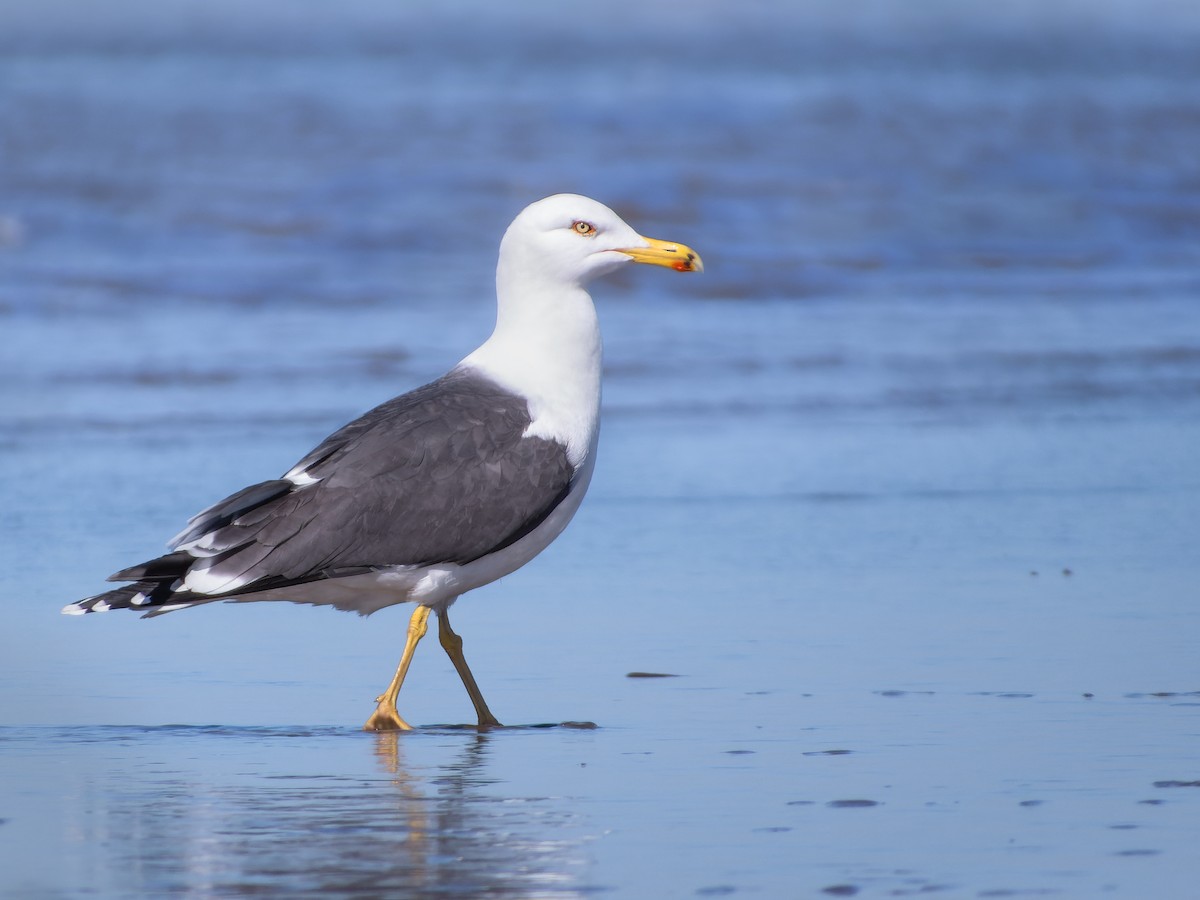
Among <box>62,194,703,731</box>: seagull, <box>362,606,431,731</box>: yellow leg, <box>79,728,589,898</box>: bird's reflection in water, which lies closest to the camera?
<box>79,728,589,898</box>: bird's reflection in water

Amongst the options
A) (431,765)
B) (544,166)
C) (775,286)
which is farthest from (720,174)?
(431,765)

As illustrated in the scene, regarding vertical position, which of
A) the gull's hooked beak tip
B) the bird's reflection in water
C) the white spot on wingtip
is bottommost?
the bird's reflection in water

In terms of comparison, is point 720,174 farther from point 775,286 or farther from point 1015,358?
point 1015,358

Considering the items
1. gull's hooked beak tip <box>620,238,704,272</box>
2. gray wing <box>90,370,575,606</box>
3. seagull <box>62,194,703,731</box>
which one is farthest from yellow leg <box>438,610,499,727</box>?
gull's hooked beak tip <box>620,238,704,272</box>

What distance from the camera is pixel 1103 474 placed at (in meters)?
8.66

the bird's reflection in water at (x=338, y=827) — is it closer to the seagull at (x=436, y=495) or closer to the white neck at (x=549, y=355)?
the seagull at (x=436, y=495)

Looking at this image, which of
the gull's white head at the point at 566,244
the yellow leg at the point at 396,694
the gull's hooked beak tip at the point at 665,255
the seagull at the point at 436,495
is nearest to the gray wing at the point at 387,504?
the seagull at the point at 436,495

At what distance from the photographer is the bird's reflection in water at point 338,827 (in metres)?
3.89

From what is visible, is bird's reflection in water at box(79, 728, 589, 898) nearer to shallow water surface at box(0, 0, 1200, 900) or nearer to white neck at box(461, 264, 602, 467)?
shallow water surface at box(0, 0, 1200, 900)

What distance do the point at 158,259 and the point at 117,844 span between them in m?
11.9

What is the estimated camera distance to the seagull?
5426 mm

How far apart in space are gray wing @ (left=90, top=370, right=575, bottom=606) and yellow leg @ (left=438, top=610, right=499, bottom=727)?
0.25 metres

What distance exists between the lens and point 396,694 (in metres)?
5.45

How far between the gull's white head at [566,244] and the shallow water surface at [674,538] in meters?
1.08
